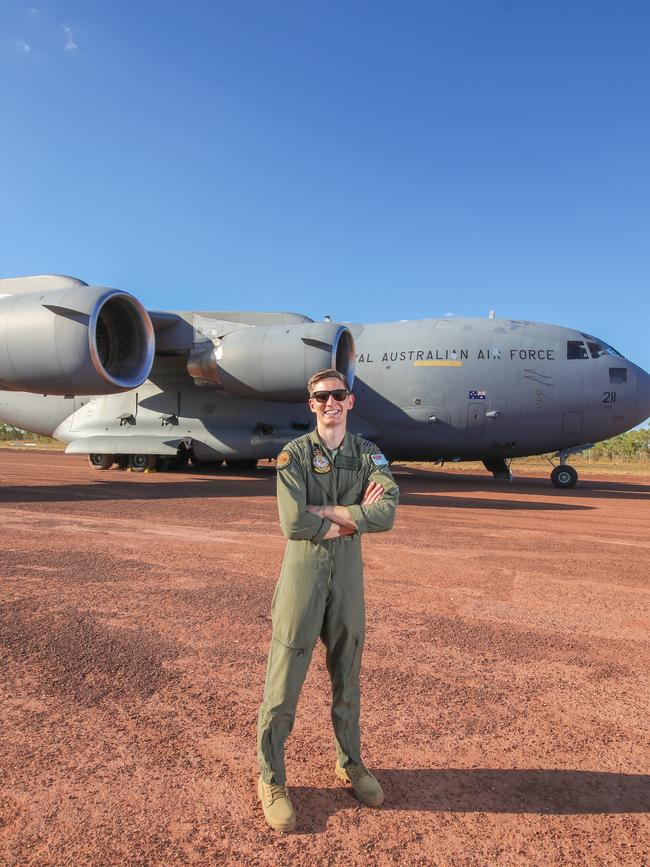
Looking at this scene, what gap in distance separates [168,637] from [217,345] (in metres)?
10.7

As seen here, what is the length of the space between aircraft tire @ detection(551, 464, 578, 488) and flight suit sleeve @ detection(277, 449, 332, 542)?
A: 13.6 meters

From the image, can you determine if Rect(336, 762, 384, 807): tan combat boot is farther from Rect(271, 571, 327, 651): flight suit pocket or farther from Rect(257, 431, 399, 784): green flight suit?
Rect(271, 571, 327, 651): flight suit pocket

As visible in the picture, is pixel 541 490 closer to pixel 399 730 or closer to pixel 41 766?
pixel 399 730

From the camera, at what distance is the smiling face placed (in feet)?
7.88

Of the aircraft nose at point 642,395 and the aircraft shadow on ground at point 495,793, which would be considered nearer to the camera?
the aircraft shadow on ground at point 495,793

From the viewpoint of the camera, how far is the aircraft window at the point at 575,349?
13469 millimetres

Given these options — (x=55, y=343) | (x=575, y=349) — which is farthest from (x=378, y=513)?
(x=575, y=349)

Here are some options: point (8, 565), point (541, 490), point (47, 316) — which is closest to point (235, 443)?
point (47, 316)

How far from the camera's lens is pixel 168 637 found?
3865mm

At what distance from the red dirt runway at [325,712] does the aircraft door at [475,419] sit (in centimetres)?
769

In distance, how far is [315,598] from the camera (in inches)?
90.0

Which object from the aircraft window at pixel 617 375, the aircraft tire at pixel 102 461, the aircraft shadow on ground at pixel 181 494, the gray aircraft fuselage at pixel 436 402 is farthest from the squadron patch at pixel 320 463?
the aircraft tire at pixel 102 461

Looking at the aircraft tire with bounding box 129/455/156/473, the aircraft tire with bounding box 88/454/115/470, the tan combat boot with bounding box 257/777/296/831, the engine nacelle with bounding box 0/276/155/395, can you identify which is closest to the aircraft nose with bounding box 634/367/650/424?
the engine nacelle with bounding box 0/276/155/395

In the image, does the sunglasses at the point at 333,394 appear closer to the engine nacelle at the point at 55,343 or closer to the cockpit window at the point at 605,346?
the engine nacelle at the point at 55,343
